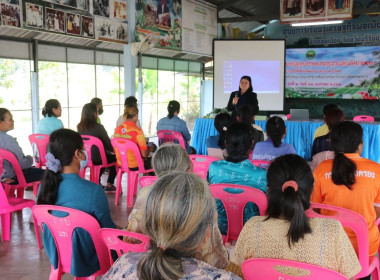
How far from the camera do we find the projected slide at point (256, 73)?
9.00 meters

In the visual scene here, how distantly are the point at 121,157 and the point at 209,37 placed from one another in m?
6.73

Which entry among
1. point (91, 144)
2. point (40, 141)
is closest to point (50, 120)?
point (40, 141)

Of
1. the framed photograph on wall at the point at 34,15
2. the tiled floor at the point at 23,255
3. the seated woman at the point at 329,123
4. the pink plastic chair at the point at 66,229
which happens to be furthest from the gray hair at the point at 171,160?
the framed photograph on wall at the point at 34,15

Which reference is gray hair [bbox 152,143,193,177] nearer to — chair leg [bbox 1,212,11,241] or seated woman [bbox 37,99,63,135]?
chair leg [bbox 1,212,11,241]

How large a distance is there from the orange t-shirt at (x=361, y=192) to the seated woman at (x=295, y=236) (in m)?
0.64

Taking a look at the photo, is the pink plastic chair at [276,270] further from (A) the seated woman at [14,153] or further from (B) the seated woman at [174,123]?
(B) the seated woman at [174,123]

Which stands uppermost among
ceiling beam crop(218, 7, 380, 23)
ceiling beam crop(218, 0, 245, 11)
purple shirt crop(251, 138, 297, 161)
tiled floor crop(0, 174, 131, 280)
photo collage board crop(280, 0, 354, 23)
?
ceiling beam crop(218, 0, 245, 11)

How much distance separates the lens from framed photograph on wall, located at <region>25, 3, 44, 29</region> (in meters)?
5.61

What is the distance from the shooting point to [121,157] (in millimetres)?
4641

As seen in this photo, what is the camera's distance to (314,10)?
28.5 ft

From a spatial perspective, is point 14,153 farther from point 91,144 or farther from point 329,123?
point 329,123

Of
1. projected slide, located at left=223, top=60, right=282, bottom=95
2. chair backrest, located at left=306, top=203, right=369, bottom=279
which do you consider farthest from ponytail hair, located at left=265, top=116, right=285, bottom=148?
projected slide, located at left=223, top=60, right=282, bottom=95

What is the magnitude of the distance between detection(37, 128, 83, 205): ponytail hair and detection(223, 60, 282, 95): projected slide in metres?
7.08

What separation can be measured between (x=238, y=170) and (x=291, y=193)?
1061 millimetres
